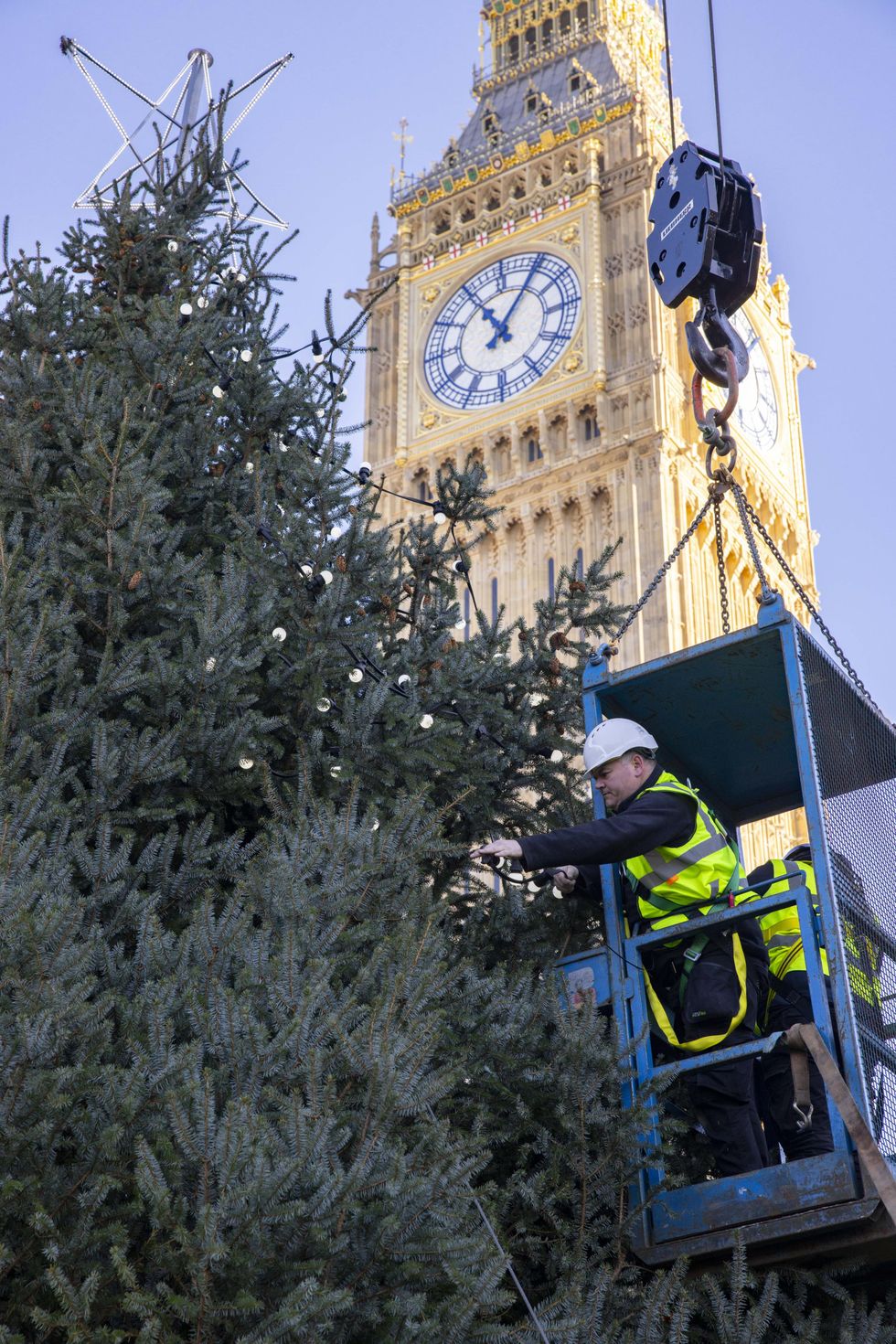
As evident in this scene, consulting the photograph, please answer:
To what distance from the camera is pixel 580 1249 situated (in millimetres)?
4613

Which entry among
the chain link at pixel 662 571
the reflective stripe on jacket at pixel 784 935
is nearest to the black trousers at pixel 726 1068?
the reflective stripe on jacket at pixel 784 935

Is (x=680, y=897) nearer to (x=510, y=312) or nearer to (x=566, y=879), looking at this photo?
(x=566, y=879)

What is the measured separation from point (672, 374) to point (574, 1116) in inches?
1014

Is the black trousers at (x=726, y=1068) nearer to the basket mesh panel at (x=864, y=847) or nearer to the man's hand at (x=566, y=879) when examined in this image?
the basket mesh panel at (x=864, y=847)

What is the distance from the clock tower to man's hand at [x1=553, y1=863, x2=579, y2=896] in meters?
21.8

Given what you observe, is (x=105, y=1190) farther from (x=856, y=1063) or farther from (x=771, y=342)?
(x=771, y=342)

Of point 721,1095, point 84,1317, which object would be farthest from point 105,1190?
point 721,1095

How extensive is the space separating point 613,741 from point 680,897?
53 cm

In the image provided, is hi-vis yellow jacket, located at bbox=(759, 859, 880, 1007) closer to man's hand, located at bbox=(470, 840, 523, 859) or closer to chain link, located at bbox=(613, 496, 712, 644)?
man's hand, located at bbox=(470, 840, 523, 859)

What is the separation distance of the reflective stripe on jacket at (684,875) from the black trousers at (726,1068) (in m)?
0.13

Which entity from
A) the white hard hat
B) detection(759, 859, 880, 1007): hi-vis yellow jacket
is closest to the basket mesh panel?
detection(759, 859, 880, 1007): hi-vis yellow jacket

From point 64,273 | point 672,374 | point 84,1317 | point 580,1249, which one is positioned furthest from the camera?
point 672,374

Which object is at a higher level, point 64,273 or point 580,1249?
point 64,273

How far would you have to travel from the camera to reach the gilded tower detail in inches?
1140
